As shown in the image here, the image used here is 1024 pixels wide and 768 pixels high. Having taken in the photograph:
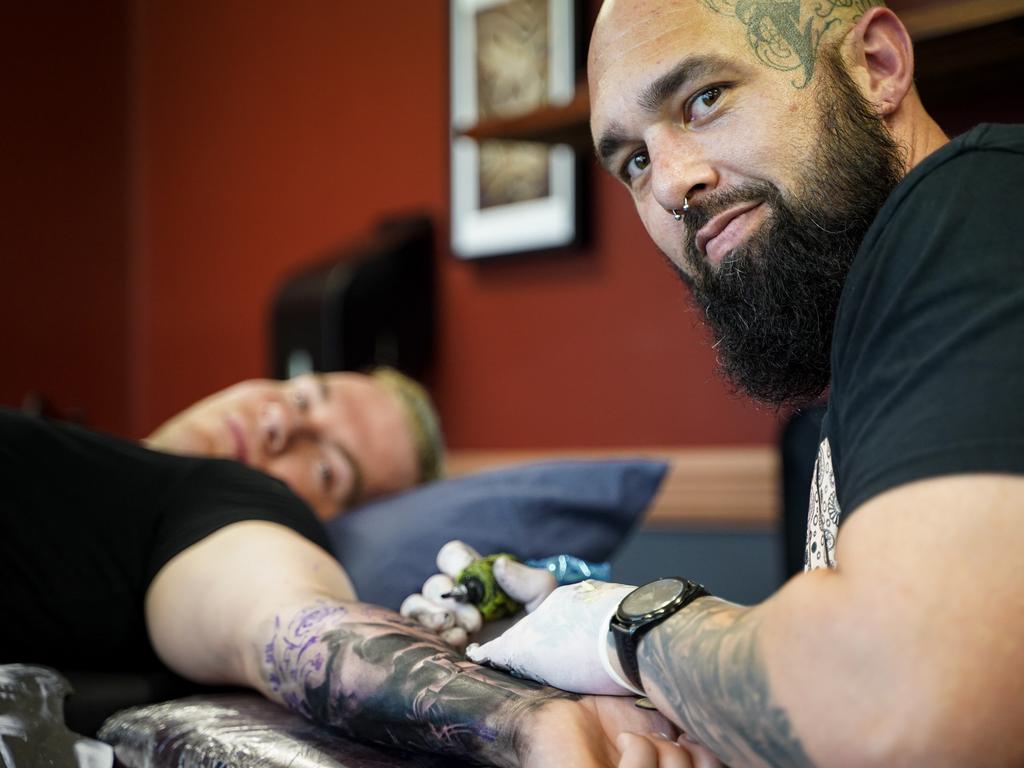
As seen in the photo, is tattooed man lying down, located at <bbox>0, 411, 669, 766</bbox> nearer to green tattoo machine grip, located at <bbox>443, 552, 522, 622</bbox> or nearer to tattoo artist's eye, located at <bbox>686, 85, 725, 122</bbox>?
green tattoo machine grip, located at <bbox>443, 552, 522, 622</bbox>

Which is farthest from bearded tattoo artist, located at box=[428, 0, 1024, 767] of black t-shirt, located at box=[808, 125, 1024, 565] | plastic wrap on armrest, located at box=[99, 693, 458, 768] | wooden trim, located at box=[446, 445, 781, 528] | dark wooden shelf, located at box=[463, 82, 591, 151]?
wooden trim, located at box=[446, 445, 781, 528]

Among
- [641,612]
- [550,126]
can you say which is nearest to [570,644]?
[641,612]

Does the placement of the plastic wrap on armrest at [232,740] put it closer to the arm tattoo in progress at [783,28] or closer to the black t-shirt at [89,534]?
the black t-shirt at [89,534]

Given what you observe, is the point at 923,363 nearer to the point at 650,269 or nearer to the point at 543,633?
the point at 543,633

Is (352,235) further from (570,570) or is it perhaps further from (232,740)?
(232,740)

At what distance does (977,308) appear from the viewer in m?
0.66

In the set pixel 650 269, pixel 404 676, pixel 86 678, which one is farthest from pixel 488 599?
pixel 650 269

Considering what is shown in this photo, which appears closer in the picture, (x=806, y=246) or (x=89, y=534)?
(x=806, y=246)

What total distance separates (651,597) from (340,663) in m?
0.32

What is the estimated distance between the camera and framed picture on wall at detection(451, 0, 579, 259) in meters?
2.64

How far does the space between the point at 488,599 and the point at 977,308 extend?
1.94 feet

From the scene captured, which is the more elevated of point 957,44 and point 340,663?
point 957,44

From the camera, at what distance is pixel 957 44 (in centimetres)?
174

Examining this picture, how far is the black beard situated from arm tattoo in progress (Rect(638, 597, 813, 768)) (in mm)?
295
